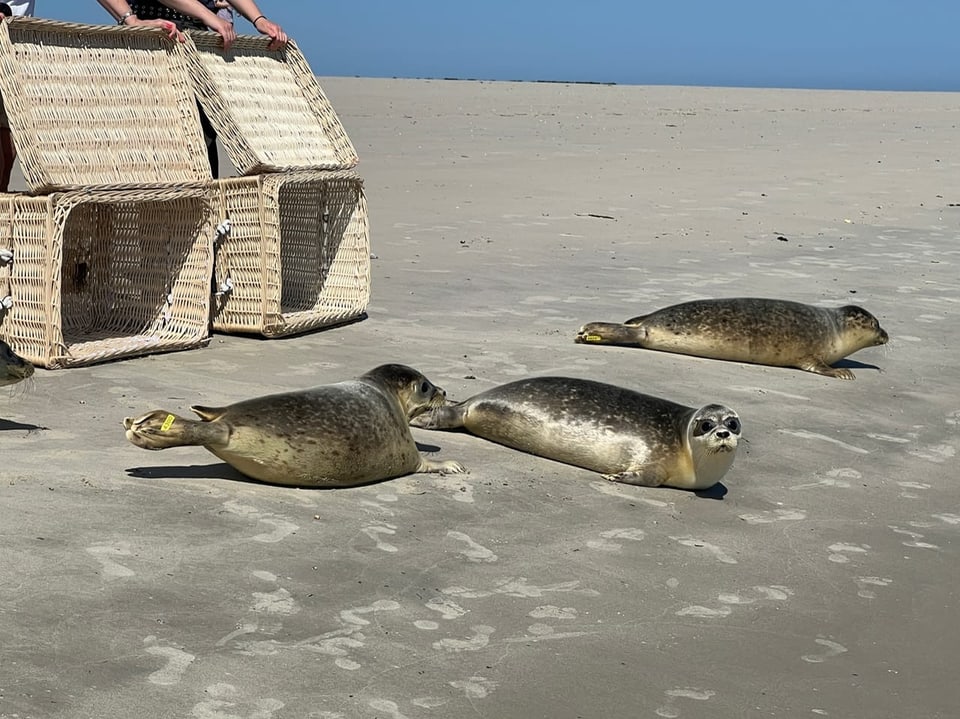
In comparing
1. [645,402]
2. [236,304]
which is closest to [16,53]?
[236,304]

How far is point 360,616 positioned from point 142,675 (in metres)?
0.56

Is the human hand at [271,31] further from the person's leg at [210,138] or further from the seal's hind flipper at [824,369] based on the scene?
the seal's hind flipper at [824,369]

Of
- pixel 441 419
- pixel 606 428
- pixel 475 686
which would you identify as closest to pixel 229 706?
pixel 475 686

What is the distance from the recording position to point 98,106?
5.71 meters

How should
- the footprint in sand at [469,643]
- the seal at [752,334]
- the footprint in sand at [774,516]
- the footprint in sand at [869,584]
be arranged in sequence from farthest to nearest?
the seal at [752,334], the footprint in sand at [774,516], the footprint in sand at [869,584], the footprint in sand at [469,643]

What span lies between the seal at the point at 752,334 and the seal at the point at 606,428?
1502 mm

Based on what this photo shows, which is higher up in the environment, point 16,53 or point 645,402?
point 16,53

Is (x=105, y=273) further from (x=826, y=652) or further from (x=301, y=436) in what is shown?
(x=826, y=652)

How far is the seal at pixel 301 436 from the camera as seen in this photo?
383 cm

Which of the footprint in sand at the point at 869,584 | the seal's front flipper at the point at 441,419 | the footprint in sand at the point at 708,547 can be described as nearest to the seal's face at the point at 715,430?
the footprint in sand at the point at 708,547

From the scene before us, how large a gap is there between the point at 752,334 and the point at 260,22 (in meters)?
2.66

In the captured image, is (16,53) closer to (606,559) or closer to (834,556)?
(606,559)

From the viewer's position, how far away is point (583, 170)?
1415cm

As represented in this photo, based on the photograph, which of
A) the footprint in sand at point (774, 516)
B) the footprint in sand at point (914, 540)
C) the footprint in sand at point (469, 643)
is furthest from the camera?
the footprint in sand at point (774, 516)
